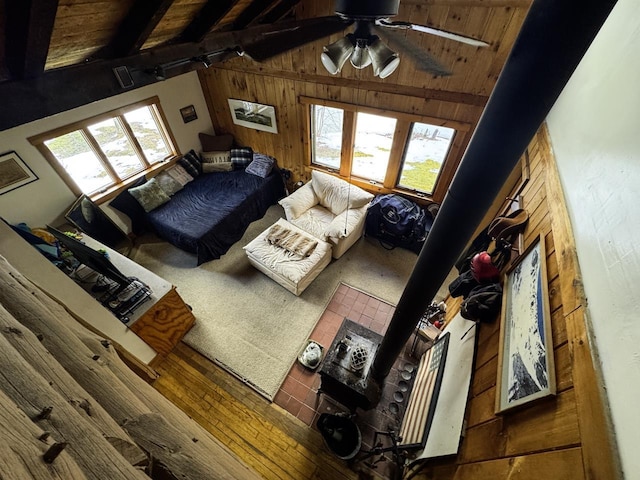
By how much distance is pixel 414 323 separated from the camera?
168cm

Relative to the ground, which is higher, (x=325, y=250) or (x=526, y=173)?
(x=526, y=173)

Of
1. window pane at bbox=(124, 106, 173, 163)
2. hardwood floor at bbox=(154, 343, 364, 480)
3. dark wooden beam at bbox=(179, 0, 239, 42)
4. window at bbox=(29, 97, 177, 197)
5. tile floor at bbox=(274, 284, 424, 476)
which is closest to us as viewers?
dark wooden beam at bbox=(179, 0, 239, 42)

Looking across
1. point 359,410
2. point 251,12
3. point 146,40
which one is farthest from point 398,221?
point 146,40

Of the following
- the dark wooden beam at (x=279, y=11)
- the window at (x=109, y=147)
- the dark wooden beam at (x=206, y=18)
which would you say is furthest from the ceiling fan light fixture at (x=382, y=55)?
the window at (x=109, y=147)

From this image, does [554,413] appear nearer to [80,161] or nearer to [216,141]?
[80,161]

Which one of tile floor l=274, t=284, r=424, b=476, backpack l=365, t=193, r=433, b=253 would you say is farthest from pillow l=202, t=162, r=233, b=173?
tile floor l=274, t=284, r=424, b=476

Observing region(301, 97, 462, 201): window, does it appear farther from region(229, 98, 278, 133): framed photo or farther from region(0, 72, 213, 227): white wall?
region(0, 72, 213, 227): white wall

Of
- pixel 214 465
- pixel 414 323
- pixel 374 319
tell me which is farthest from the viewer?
pixel 374 319

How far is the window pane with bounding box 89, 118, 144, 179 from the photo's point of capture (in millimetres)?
3694

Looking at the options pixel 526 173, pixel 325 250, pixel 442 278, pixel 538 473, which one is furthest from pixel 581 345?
pixel 325 250

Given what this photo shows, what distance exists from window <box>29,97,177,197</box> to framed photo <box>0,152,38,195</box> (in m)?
0.25

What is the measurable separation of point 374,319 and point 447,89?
107 inches

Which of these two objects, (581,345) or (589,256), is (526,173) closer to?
(589,256)

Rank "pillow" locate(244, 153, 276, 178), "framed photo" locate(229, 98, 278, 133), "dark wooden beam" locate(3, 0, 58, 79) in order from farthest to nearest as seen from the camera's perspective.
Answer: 1. "pillow" locate(244, 153, 276, 178)
2. "framed photo" locate(229, 98, 278, 133)
3. "dark wooden beam" locate(3, 0, 58, 79)
